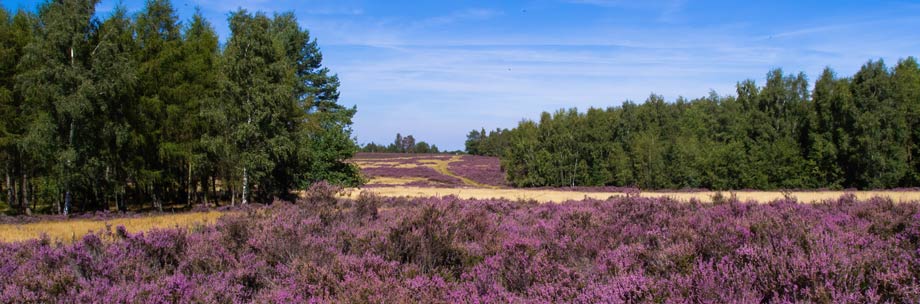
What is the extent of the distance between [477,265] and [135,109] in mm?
28469

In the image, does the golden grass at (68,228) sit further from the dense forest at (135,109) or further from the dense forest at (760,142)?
the dense forest at (760,142)

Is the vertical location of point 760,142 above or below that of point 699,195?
above

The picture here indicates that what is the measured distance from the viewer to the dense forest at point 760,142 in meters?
42.4

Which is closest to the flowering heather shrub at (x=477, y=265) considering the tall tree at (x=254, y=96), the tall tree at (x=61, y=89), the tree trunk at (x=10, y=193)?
the tall tree at (x=61, y=89)

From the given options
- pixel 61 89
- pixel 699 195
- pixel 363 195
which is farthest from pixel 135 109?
pixel 699 195

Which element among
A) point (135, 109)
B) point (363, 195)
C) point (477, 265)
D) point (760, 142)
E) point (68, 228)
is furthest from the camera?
point (760, 142)

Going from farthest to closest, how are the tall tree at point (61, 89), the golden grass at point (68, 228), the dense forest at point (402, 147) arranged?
the dense forest at point (402, 147), the tall tree at point (61, 89), the golden grass at point (68, 228)

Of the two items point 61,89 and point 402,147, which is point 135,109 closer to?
point 61,89

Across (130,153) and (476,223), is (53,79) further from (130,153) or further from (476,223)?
(476,223)

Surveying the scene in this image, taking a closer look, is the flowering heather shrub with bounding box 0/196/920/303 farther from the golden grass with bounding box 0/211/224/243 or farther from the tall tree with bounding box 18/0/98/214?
the tall tree with bounding box 18/0/98/214

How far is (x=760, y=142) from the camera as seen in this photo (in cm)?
5022

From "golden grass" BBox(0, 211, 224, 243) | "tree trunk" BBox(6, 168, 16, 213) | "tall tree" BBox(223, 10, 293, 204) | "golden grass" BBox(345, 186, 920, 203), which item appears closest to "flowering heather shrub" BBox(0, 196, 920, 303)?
"golden grass" BBox(0, 211, 224, 243)

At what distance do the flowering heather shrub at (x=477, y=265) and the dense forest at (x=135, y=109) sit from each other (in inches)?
774

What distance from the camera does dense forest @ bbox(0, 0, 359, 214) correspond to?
2308 cm
